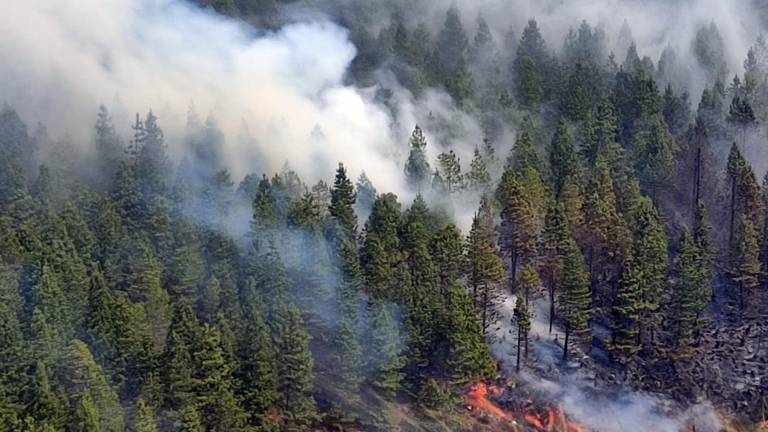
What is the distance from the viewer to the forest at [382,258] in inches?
3054

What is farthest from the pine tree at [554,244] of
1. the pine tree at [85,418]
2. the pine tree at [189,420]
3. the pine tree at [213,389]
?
the pine tree at [85,418]

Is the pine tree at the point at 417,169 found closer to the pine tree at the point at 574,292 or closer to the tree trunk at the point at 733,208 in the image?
the pine tree at the point at 574,292

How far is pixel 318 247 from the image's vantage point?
298 feet

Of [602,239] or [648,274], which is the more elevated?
[602,239]

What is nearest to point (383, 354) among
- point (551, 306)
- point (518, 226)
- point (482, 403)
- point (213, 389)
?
point (482, 403)

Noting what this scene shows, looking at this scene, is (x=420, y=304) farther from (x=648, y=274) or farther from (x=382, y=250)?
(x=648, y=274)

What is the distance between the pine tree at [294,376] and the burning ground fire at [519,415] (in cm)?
1576

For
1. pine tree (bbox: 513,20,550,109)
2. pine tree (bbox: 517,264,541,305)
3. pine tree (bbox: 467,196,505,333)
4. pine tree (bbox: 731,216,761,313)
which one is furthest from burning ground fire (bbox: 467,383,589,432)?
pine tree (bbox: 513,20,550,109)

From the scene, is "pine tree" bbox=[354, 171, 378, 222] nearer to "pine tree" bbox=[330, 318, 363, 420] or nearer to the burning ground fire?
the burning ground fire

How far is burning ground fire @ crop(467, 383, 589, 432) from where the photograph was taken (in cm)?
9038

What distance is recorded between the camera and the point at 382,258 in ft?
302

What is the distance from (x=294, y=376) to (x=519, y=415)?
72.1ft

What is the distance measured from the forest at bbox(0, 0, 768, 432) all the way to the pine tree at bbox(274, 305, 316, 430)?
0.18 metres

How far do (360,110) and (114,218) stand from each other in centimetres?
5350
